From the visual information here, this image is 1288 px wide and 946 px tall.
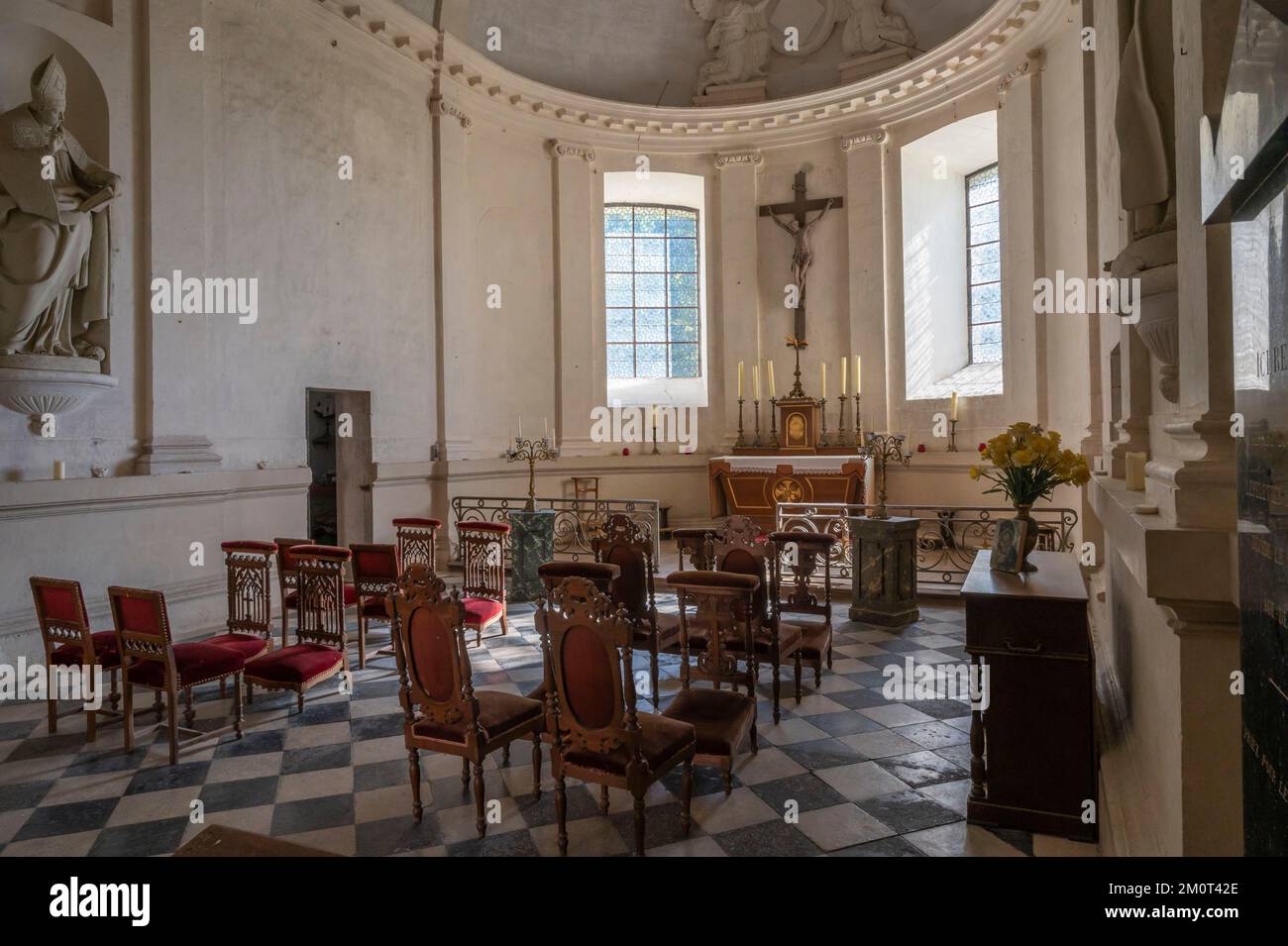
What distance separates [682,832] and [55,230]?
22.0 feet

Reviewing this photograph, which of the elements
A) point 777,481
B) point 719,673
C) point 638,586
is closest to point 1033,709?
point 719,673

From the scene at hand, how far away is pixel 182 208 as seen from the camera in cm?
714

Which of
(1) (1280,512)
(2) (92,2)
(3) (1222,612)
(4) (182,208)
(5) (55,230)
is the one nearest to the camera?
(1) (1280,512)

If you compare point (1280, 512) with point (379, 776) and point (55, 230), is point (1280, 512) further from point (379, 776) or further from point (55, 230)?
point (55, 230)

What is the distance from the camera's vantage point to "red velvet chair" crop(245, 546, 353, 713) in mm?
4703

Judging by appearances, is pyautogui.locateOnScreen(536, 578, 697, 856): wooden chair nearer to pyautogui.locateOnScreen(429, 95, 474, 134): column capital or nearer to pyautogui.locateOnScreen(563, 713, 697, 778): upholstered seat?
pyautogui.locateOnScreen(563, 713, 697, 778): upholstered seat

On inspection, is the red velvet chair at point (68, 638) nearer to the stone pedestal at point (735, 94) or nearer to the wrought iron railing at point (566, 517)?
the wrought iron railing at point (566, 517)

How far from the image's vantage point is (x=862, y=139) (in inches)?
494

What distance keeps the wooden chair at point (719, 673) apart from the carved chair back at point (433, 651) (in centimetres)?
103

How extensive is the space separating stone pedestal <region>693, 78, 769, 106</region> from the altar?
265 inches

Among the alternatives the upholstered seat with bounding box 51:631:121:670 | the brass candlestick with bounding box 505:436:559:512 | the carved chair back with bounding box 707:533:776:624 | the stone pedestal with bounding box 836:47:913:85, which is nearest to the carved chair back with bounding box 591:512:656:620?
the carved chair back with bounding box 707:533:776:624

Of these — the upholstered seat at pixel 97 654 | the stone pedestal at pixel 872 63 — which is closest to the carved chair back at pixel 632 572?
the upholstered seat at pixel 97 654

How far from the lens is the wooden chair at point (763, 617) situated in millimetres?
4728

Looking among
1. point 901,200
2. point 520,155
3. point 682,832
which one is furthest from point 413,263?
point 682,832
